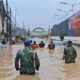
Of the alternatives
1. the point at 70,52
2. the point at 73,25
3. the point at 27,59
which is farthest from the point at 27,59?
the point at 73,25

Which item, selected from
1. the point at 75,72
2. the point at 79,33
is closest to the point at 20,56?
the point at 75,72

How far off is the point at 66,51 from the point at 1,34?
48.0 metres

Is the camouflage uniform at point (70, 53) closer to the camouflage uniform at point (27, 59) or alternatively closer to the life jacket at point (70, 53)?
the life jacket at point (70, 53)

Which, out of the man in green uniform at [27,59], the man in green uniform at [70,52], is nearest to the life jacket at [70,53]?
the man in green uniform at [70,52]

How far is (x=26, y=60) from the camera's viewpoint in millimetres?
10719

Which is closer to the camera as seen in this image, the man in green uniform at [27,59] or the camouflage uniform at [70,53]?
the man in green uniform at [27,59]

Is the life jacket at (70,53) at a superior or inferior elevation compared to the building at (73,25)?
inferior

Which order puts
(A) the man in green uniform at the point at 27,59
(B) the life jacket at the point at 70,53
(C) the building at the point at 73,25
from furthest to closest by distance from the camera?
1. (C) the building at the point at 73,25
2. (B) the life jacket at the point at 70,53
3. (A) the man in green uniform at the point at 27,59

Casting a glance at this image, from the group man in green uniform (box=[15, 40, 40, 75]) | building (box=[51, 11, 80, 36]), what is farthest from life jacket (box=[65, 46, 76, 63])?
building (box=[51, 11, 80, 36])

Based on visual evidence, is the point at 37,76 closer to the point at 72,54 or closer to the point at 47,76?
the point at 47,76

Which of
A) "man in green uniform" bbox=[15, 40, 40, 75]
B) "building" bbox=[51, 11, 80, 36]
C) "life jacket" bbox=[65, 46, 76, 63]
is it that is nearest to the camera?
"man in green uniform" bbox=[15, 40, 40, 75]

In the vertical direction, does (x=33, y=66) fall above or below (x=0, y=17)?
below

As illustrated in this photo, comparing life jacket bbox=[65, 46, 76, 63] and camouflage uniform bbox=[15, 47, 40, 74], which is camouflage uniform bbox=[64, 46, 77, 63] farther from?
camouflage uniform bbox=[15, 47, 40, 74]

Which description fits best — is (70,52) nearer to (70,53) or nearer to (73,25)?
(70,53)
